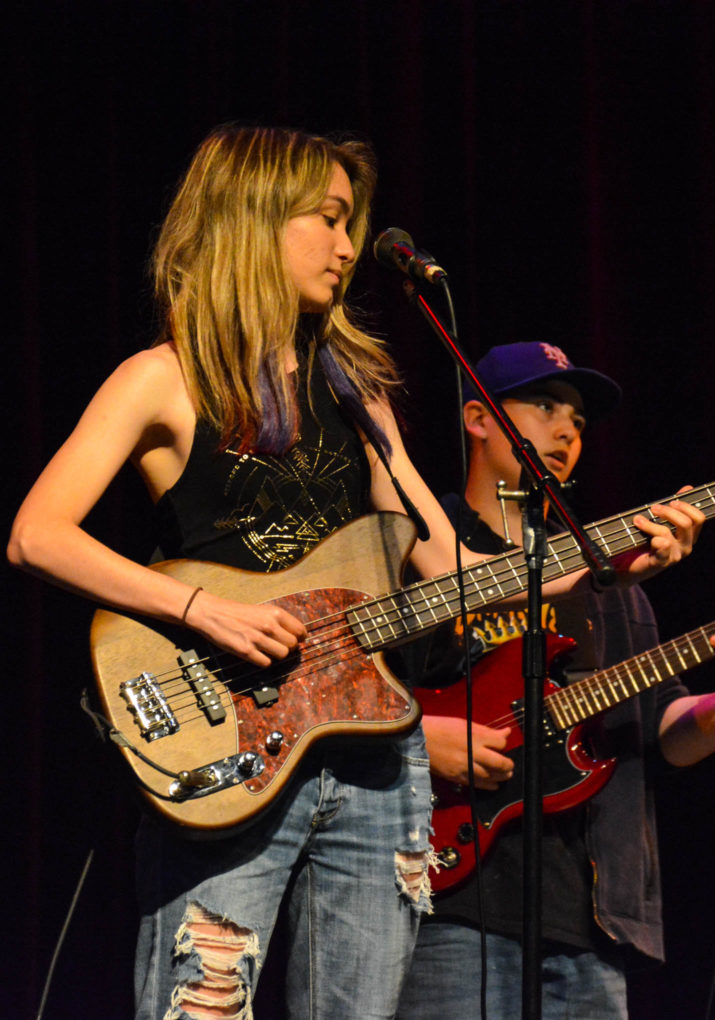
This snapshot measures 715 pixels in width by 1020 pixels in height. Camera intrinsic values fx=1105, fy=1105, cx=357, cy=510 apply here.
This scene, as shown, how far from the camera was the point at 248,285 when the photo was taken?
1.95m

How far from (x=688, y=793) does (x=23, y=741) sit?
6.31 feet

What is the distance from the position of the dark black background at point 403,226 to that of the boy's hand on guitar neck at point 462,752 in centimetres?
94

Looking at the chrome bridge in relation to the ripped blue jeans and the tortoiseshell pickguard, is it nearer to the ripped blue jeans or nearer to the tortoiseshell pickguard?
the tortoiseshell pickguard

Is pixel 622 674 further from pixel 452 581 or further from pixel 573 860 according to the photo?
pixel 452 581

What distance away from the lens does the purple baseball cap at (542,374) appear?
9.45ft

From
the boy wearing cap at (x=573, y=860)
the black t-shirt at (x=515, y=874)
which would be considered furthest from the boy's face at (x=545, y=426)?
the black t-shirt at (x=515, y=874)

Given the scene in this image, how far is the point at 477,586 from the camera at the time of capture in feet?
6.56

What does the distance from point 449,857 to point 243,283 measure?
4.21ft

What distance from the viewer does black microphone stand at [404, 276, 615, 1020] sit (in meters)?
1.47

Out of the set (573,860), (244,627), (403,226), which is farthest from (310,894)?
(403,226)

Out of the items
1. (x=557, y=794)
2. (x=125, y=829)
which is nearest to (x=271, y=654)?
(x=557, y=794)

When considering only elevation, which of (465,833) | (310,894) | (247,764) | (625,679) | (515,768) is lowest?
(465,833)

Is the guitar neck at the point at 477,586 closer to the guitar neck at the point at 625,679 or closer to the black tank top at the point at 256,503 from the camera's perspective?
the black tank top at the point at 256,503

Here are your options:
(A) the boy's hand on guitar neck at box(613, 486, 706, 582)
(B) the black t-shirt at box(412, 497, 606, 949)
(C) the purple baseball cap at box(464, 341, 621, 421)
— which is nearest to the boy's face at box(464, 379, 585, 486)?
(C) the purple baseball cap at box(464, 341, 621, 421)
